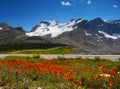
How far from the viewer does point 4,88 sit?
11.5m

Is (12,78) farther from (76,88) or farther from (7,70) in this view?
(76,88)

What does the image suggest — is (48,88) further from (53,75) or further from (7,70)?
(7,70)

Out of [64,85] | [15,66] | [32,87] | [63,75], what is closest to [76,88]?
[64,85]

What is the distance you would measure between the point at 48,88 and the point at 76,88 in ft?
3.39

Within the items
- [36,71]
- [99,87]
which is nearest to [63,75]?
[36,71]

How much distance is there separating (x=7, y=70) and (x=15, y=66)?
1788mm

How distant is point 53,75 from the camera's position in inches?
552

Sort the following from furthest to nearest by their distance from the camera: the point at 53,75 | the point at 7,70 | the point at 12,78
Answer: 1. the point at 7,70
2. the point at 53,75
3. the point at 12,78

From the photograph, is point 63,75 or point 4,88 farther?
point 63,75

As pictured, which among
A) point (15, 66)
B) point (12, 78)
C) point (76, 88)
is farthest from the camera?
point (15, 66)

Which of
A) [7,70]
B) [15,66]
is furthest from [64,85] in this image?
[15,66]

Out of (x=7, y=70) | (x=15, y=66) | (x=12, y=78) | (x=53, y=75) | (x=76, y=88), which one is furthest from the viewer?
(x=15, y=66)

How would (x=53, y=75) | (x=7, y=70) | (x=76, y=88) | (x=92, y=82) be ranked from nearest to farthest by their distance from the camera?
(x=76, y=88) < (x=92, y=82) < (x=53, y=75) < (x=7, y=70)

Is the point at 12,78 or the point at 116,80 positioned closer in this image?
the point at 116,80
